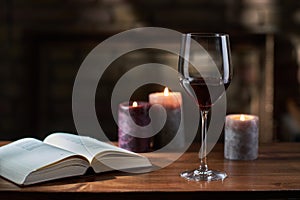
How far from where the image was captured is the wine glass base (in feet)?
3.66

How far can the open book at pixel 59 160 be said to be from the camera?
1.08m

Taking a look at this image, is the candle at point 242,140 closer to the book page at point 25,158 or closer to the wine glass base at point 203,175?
the wine glass base at point 203,175

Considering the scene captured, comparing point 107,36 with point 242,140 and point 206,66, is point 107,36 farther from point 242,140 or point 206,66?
point 206,66

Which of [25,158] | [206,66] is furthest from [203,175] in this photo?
[25,158]

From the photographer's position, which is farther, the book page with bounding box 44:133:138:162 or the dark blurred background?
the dark blurred background

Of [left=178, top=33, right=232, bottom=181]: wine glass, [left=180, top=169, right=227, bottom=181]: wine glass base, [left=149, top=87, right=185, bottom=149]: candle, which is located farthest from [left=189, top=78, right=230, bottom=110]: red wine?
[left=149, top=87, right=185, bottom=149]: candle

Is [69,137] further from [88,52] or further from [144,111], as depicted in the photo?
[88,52]

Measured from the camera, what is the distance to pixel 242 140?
4.18 feet

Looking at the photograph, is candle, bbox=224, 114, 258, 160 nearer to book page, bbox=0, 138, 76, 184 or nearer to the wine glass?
the wine glass

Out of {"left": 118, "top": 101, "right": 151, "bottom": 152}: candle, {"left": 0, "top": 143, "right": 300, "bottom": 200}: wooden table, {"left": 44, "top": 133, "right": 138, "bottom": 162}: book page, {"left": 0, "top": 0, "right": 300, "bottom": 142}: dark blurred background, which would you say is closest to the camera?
{"left": 0, "top": 143, "right": 300, "bottom": 200}: wooden table

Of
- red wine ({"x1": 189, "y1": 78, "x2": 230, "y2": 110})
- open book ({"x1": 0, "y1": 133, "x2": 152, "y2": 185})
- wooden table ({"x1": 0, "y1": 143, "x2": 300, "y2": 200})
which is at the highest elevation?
red wine ({"x1": 189, "y1": 78, "x2": 230, "y2": 110})

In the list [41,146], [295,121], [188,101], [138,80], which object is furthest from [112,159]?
[295,121]

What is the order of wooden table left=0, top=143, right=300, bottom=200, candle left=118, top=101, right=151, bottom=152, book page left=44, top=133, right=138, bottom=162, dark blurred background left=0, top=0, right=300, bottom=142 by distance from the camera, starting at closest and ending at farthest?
1. wooden table left=0, top=143, right=300, bottom=200
2. book page left=44, top=133, right=138, bottom=162
3. candle left=118, top=101, right=151, bottom=152
4. dark blurred background left=0, top=0, right=300, bottom=142
